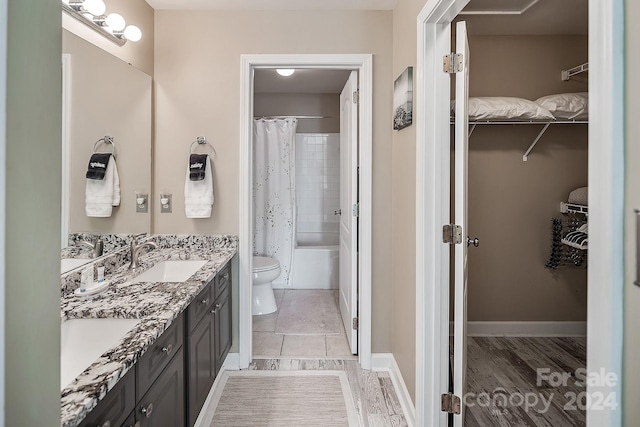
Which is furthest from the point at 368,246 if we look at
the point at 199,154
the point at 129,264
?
the point at 129,264

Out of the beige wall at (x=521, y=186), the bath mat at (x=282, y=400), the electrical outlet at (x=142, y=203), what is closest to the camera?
the bath mat at (x=282, y=400)

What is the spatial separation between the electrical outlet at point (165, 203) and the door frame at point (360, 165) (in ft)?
1.64

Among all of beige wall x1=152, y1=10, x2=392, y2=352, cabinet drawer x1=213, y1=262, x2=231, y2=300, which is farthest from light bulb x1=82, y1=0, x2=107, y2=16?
cabinet drawer x1=213, y1=262, x2=231, y2=300

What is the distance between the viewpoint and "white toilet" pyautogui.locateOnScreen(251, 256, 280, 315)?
12.5 feet

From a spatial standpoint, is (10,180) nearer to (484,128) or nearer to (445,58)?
(445,58)

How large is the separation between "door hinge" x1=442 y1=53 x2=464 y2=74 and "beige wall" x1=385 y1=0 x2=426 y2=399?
336mm

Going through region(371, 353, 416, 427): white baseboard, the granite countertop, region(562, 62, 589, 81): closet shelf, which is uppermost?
region(562, 62, 589, 81): closet shelf

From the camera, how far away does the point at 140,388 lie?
1.26 meters

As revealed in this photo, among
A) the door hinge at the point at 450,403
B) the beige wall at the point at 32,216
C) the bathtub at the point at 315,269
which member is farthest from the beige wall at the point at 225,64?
the beige wall at the point at 32,216


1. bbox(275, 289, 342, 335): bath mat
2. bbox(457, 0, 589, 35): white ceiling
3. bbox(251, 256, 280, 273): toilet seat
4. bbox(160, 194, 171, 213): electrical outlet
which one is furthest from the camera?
bbox(251, 256, 280, 273): toilet seat

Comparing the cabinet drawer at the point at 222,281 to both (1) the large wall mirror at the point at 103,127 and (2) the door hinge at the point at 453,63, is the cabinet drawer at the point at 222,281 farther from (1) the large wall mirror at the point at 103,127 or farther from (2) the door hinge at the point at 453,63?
(2) the door hinge at the point at 453,63

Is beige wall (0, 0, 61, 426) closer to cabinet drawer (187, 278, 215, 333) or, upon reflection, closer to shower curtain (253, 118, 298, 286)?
cabinet drawer (187, 278, 215, 333)

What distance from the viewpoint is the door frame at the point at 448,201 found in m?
0.70

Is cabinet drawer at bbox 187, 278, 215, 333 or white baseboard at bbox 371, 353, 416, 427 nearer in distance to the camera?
cabinet drawer at bbox 187, 278, 215, 333
